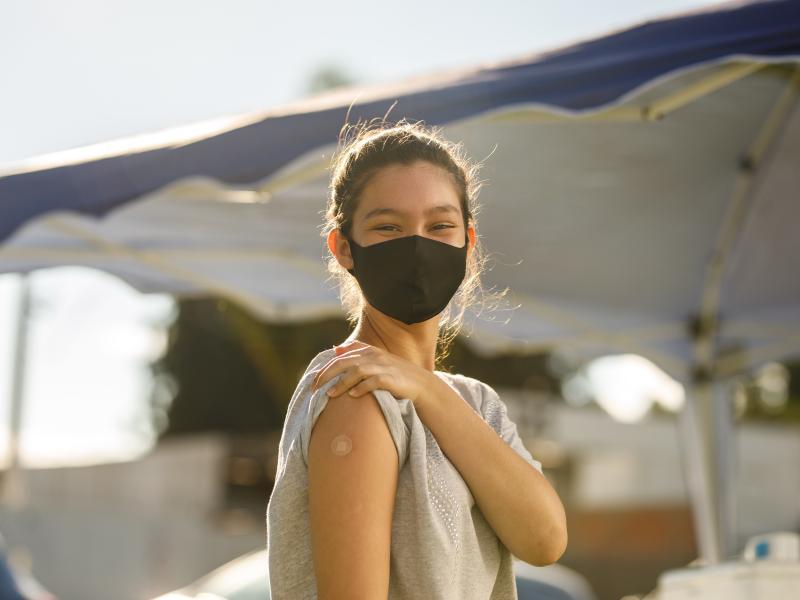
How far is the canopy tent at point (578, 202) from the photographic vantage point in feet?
9.12

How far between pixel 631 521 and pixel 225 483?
778 cm

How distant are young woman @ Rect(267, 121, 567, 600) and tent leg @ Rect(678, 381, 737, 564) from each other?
14.8 feet

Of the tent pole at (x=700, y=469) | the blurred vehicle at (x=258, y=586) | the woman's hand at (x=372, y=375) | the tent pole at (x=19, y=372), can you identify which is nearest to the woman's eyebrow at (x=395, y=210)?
the woman's hand at (x=372, y=375)

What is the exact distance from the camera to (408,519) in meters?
1.45

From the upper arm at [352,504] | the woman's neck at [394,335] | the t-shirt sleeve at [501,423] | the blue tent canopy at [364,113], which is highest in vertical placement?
the blue tent canopy at [364,113]

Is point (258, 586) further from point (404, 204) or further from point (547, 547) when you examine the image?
point (404, 204)

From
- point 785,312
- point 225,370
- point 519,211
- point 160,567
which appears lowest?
point 160,567

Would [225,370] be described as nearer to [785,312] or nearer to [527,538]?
[785,312]

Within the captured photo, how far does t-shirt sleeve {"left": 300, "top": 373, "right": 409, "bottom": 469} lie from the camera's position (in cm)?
145

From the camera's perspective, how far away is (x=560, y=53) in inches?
116

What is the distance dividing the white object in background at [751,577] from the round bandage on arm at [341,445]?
2.00 meters

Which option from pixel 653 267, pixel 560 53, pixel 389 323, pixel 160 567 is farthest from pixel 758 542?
pixel 160 567

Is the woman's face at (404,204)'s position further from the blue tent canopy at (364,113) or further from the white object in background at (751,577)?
the white object in background at (751,577)

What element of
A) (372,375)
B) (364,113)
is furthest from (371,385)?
(364,113)
